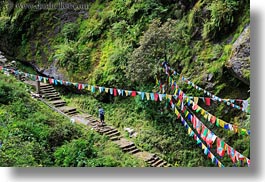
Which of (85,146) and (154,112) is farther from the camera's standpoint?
(154,112)

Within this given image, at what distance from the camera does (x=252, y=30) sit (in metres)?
4.68

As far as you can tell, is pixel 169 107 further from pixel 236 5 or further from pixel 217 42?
pixel 236 5

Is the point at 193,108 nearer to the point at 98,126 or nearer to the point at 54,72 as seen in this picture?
the point at 98,126

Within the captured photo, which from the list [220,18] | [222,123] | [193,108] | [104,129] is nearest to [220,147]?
[222,123]

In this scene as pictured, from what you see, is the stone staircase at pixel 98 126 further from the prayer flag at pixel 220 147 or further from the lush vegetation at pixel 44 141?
the prayer flag at pixel 220 147

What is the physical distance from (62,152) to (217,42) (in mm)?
2757

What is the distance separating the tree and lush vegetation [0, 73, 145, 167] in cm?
114

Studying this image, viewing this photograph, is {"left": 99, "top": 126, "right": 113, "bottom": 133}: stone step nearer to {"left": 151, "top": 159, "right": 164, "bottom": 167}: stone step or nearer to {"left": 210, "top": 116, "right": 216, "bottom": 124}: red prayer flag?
{"left": 151, "top": 159, "right": 164, "bottom": 167}: stone step

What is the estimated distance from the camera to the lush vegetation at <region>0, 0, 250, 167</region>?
507cm

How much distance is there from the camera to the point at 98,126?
5.18m

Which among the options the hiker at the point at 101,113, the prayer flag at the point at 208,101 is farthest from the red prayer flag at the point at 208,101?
the hiker at the point at 101,113

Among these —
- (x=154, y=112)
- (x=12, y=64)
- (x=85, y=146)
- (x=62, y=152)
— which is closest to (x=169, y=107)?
(x=154, y=112)

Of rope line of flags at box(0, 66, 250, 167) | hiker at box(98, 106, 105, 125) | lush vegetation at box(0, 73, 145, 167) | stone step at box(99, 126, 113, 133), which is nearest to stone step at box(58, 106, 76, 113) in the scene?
lush vegetation at box(0, 73, 145, 167)

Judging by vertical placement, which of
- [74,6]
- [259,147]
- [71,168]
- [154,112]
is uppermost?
[74,6]
